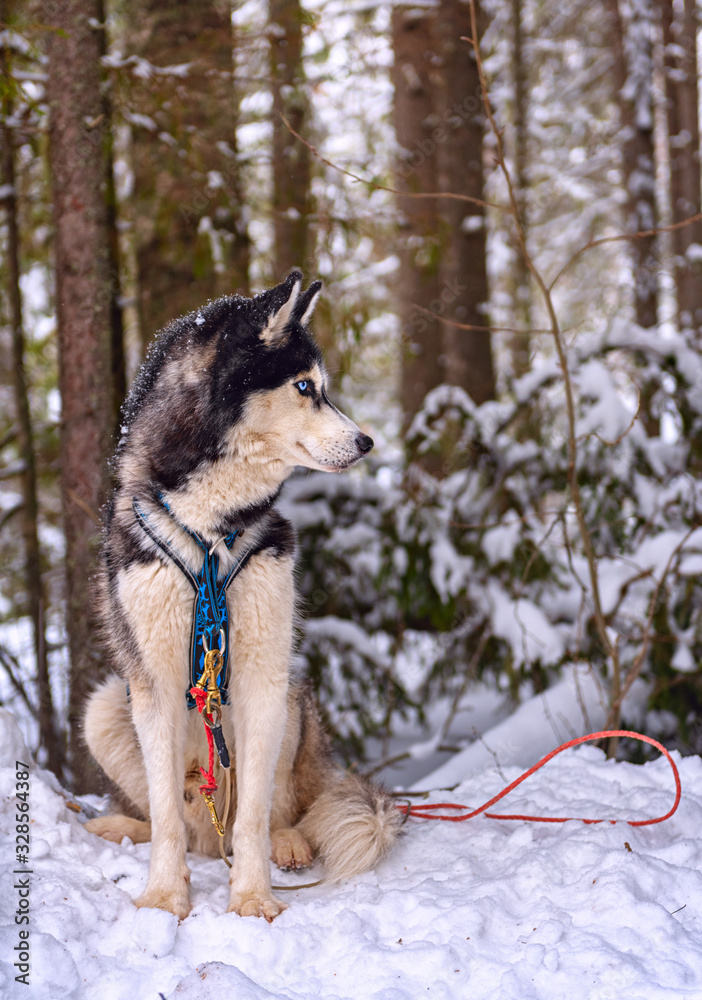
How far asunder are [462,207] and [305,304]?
5039 mm

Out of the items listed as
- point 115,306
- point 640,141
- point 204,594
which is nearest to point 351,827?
point 204,594

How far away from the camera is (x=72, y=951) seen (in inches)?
81.0

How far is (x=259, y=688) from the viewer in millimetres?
2586

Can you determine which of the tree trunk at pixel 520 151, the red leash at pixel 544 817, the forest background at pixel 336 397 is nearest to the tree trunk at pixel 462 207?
the forest background at pixel 336 397

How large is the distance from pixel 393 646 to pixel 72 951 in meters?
3.35

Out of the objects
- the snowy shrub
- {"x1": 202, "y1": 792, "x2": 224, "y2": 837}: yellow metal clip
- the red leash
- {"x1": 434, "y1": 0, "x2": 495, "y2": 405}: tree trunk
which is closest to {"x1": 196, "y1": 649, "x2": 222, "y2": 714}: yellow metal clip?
{"x1": 202, "y1": 792, "x2": 224, "y2": 837}: yellow metal clip

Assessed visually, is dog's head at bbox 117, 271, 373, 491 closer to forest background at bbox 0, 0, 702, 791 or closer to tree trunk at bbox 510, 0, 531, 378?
forest background at bbox 0, 0, 702, 791

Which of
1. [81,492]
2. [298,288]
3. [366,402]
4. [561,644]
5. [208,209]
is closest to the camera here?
[298,288]

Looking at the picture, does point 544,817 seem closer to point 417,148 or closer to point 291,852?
point 291,852

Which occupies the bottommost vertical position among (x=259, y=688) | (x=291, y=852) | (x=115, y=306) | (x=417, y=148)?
(x=291, y=852)

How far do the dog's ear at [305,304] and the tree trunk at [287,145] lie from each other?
2.40 meters

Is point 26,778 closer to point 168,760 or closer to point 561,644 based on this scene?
point 168,760

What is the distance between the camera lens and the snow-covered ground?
1.96m

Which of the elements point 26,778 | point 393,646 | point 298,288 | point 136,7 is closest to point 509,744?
point 393,646
